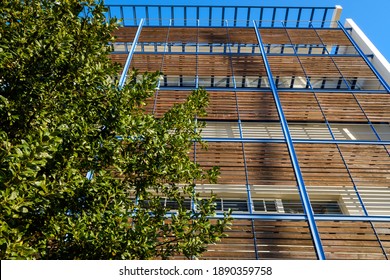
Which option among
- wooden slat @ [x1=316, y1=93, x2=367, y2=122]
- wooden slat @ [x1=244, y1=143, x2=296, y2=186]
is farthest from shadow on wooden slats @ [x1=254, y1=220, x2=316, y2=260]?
wooden slat @ [x1=316, y1=93, x2=367, y2=122]

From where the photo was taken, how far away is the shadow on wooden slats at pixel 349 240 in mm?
6668

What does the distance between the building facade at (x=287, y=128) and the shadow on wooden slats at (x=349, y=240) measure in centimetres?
2

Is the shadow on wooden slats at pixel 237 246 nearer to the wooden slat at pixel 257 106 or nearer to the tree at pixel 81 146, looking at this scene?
the tree at pixel 81 146

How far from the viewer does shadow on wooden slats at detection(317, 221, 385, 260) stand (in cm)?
667

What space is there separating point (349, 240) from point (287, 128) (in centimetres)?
387

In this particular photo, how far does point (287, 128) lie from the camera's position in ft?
31.3

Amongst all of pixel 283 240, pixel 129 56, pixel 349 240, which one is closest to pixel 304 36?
pixel 129 56

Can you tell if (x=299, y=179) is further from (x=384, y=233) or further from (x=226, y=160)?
(x=384, y=233)

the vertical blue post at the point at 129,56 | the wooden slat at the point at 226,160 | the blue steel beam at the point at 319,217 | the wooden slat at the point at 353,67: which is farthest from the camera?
the wooden slat at the point at 353,67

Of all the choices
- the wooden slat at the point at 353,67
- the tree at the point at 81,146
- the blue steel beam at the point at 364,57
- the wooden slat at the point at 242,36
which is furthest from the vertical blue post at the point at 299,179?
the blue steel beam at the point at 364,57

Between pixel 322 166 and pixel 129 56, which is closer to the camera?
pixel 322 166

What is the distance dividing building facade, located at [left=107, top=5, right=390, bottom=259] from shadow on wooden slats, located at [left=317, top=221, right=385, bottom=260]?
0.02 metres
